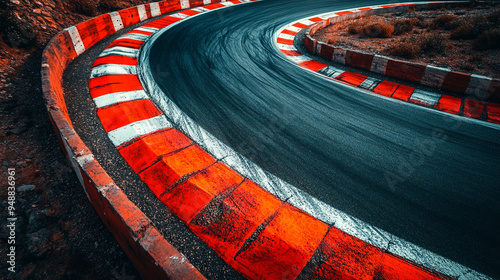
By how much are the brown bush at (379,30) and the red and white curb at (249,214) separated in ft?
21.7

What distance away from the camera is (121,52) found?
18.4ft

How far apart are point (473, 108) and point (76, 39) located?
8072 millimetres

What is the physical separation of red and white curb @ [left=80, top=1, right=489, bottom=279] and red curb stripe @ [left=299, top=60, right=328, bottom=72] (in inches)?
131

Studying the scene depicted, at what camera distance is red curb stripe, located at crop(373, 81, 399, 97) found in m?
4.37

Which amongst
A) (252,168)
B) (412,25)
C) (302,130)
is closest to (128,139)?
(252,168)

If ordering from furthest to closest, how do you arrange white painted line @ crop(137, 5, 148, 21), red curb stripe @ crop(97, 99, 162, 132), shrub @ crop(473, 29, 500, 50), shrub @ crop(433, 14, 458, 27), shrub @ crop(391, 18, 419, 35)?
white painted line @ crop(137, 5, 148, 21), shrub @ crop(433, 14, 458, 27), shrub @ crop(391, 18, 419, 35), shrub @ crop(473, 29, 500, 50), red curb stripe @ crop(97, 99, 162, 132)

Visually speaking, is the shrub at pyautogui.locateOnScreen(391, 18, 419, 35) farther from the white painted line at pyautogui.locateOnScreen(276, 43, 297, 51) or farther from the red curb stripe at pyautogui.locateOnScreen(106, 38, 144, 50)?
the red curb stripe at pyautogui.locateOnScreen(106, 38, 144, 50)

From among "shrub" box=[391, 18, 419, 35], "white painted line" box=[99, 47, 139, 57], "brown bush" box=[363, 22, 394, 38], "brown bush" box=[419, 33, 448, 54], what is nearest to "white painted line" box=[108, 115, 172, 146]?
"white painted line" box=[99, 47, 139, 57]

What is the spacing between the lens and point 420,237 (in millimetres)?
2109

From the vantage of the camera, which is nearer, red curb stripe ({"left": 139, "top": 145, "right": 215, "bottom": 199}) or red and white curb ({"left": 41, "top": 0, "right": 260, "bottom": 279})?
red and white curb ({"left": 41, "top": 0, "right": 260, "bottom": 279})

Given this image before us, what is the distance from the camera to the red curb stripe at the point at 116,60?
5.04m

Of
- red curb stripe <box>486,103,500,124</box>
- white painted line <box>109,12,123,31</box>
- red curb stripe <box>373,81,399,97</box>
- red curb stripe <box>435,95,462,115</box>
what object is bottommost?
red curb stripe <box>486,103,500,124</box>

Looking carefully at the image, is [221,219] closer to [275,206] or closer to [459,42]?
[275,206]

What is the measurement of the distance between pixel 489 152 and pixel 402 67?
2488mm
